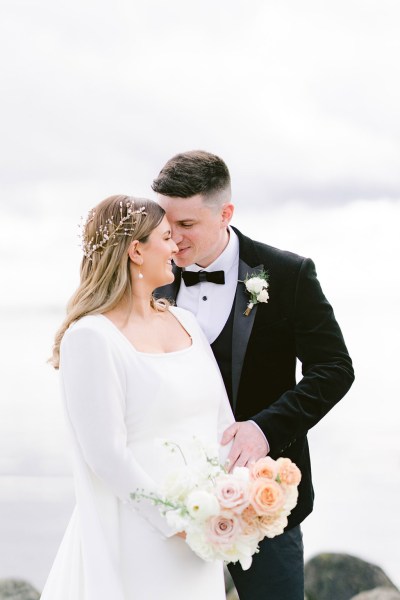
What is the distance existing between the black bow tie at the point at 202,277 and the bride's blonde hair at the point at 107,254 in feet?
2.46

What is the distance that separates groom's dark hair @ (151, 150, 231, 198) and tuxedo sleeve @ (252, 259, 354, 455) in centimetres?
61

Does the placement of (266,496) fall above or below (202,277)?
below

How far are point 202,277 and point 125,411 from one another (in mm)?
1201

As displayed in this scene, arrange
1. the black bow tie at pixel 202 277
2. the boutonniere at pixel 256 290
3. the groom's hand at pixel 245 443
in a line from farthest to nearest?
the black bow tie at pixel 202 277 → the boutonniere at pixel 256 290 → the groom's hand at pixel 245 443

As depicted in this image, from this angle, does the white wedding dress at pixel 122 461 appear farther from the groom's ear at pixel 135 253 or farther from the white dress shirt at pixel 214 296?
the white dress shirt at pixel 214 296

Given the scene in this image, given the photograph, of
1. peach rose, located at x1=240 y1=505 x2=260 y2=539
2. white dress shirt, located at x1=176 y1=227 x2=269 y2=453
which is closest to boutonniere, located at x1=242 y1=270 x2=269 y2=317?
white dress shirt, located at x1=176 y1=227 x2=269 y2=453

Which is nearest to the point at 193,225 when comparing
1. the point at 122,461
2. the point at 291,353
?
the point at 291,353

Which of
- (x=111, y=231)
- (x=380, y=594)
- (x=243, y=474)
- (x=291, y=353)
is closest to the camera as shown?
(x=243, y=474)

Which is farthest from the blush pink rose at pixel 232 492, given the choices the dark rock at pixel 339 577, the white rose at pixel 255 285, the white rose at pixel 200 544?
the dark rock at pixel 339 577

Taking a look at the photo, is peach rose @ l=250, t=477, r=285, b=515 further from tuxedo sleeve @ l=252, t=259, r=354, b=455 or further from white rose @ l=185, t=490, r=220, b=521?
tuxedo sleeve @ l=252, t=259, r=354, b=455

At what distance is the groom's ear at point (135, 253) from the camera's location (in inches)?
136

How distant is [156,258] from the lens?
3.49 metres

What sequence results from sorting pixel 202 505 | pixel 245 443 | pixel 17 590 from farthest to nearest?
pixel 17 590 → pixel 245 443 → pixel 202 505

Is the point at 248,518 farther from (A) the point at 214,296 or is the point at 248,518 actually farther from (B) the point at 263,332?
(A) the point at 214,296
